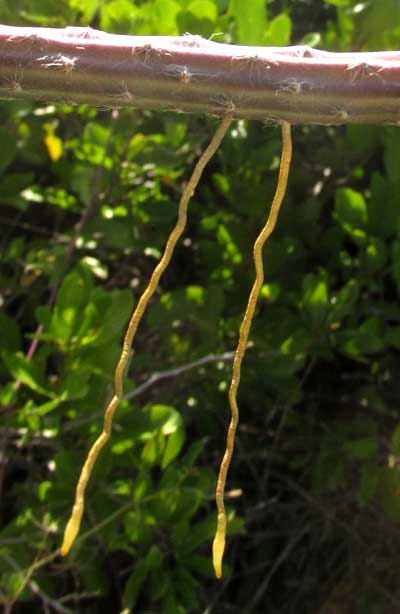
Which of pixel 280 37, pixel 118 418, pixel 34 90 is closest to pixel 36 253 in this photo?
pixel 118 418

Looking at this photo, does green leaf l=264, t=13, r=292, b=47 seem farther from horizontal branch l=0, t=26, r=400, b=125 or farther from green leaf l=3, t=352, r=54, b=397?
horizontal branch l=0, t=26, r=400, b=125

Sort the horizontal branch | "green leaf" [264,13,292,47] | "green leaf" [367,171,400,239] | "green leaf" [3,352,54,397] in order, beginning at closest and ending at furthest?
the horizontal branch
"green leaf" [3,352,54,397]
"green leaf" [264,13,292,47]
"green leaf" [367,171,400,239]

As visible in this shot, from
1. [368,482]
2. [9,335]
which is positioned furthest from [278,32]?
[368,482]

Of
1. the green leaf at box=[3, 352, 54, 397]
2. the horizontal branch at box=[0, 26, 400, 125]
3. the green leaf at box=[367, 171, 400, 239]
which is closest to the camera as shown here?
the horizontal branch at box=[0, 26, 400, 125]

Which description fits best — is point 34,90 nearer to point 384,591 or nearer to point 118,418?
point 118,418

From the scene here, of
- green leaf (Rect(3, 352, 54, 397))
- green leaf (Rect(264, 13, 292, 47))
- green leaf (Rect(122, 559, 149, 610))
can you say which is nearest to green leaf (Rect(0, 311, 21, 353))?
green leaf (Rect(3, 352, 54, 397))

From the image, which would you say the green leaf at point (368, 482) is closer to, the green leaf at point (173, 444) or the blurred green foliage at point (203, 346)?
the blurred green foliage at point (203, 346)

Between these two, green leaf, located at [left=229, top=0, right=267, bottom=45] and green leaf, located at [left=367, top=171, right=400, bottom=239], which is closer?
green leaf, located at [left=229, top=0, right=267, bottom=45]

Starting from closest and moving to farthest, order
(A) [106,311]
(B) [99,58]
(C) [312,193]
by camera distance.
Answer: (B) [99,58] < (A) [106,311] < (C) [312,193]

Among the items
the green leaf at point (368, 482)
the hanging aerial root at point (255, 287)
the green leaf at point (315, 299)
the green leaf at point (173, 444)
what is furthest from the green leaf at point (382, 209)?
the hanging aerial root at point (255, 287)
